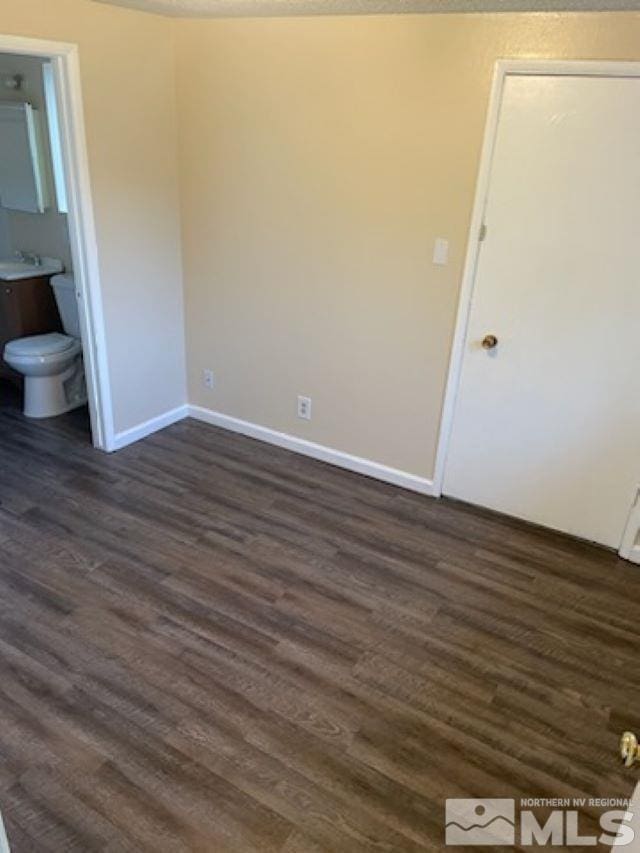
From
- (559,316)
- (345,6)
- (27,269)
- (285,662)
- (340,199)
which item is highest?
(345,6)

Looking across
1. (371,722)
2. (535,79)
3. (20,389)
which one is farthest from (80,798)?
(20,389)

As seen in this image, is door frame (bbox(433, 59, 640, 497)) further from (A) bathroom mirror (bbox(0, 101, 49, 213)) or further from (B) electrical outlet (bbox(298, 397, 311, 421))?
(A) bathroom mirror (bbox(0, 101, 49, 213))

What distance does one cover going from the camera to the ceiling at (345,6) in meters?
2.24

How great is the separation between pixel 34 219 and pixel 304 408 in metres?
2.39

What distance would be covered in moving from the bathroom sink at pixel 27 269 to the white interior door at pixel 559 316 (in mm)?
2833

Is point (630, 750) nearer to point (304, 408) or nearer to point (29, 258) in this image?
point (304, 408)

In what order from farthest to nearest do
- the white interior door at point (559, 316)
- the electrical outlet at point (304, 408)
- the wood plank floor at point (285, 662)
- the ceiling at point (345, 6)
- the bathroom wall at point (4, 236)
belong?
the bathroom wall at point (4, 236), the electrical outlet at point (304, 408), the white interior door at point (559, 316), the ceiling at point (345, 6), the wood plank floor at point (285, 662)

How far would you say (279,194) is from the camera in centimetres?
316

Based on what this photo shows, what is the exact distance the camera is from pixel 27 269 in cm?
404

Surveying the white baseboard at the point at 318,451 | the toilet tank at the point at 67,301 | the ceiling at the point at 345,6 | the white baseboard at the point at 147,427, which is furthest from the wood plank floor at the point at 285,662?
the ceiling at the point at 345,6

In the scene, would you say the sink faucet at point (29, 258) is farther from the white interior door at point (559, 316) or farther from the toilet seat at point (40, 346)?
the white interior door at point (559, 316)

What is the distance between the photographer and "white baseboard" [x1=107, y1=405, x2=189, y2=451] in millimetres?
3557

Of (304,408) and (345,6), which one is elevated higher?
(345,6)

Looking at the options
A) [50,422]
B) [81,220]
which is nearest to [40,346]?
[50,422]
